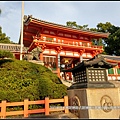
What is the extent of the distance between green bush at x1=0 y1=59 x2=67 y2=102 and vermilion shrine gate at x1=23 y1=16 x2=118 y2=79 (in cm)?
760

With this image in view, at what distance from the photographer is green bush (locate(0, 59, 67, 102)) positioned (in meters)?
7.38

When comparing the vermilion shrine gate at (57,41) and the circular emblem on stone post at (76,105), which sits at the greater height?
the vermilion shrine gate at (57,41)

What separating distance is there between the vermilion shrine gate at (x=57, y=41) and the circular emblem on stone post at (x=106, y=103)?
1122 cm

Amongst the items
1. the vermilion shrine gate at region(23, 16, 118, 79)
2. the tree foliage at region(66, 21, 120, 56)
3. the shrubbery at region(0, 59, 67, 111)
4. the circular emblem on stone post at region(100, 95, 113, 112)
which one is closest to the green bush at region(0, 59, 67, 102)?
the shrubbery at region(0, 59, 67, 111)

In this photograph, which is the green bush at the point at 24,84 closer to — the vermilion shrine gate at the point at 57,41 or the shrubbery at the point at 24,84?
the shrubbery at the point at 24,84

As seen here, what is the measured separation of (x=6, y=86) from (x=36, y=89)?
1.74 m

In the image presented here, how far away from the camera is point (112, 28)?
125ft

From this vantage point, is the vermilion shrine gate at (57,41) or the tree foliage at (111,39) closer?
the vermilion shrine gate at (57,41)

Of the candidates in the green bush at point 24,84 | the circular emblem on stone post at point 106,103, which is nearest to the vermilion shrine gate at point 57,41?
the green bush at point 24,84

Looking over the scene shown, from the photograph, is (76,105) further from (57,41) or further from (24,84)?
(57,41)

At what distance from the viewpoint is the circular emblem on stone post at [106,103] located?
5.40 m

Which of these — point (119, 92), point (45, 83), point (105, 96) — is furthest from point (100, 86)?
point (45, 83)

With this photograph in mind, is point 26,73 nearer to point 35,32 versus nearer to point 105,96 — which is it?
point 105,96

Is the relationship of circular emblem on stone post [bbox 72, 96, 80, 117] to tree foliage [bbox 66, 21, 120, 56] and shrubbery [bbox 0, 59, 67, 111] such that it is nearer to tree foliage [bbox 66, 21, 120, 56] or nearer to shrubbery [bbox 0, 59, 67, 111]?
shrubbery [bbox 0, 59, 67, 111]
